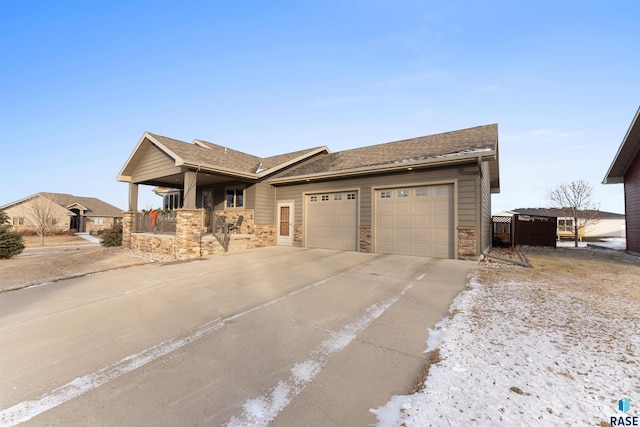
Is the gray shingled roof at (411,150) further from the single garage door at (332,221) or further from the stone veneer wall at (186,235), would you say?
the stone veneer wall at (186,235)

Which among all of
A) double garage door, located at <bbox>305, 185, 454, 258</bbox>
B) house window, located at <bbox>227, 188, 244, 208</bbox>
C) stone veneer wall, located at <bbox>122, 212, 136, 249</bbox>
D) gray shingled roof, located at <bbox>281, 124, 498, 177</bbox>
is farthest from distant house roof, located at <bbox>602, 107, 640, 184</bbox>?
stone veneer wall, located at <bbox>122, 212, 136, 249</bbox>

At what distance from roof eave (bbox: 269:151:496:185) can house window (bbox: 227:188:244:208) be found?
183 centimetres

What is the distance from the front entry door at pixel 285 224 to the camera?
1316 centimetres

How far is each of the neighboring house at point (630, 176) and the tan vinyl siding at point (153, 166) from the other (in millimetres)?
20263

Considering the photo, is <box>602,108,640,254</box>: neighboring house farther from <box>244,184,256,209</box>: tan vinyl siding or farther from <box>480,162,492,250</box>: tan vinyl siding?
<box>244,184,256,209</box>: tan vinyl siding

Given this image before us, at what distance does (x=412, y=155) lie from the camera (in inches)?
419

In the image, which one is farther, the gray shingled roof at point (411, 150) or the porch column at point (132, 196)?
the porch column at point (132, 196)

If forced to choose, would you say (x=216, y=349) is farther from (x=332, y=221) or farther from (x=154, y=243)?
(x=154, y=243)

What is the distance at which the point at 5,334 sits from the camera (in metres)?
3.77

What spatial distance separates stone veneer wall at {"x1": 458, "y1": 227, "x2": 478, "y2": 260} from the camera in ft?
28.6

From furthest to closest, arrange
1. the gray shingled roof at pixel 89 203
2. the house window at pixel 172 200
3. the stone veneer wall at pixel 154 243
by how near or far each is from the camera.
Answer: the gray shingled roof at pixel 89 203 → the house window at pixel 172 200 → the stone veneer wall at pixel 154 243

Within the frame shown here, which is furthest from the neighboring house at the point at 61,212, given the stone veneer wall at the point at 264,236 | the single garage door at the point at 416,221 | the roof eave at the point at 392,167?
the single garage door at the point at 416,221

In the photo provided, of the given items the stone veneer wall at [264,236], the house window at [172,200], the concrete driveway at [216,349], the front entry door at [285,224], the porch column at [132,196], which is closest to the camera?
the concrete driveway at [216,349]

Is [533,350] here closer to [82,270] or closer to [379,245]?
[379,245]
